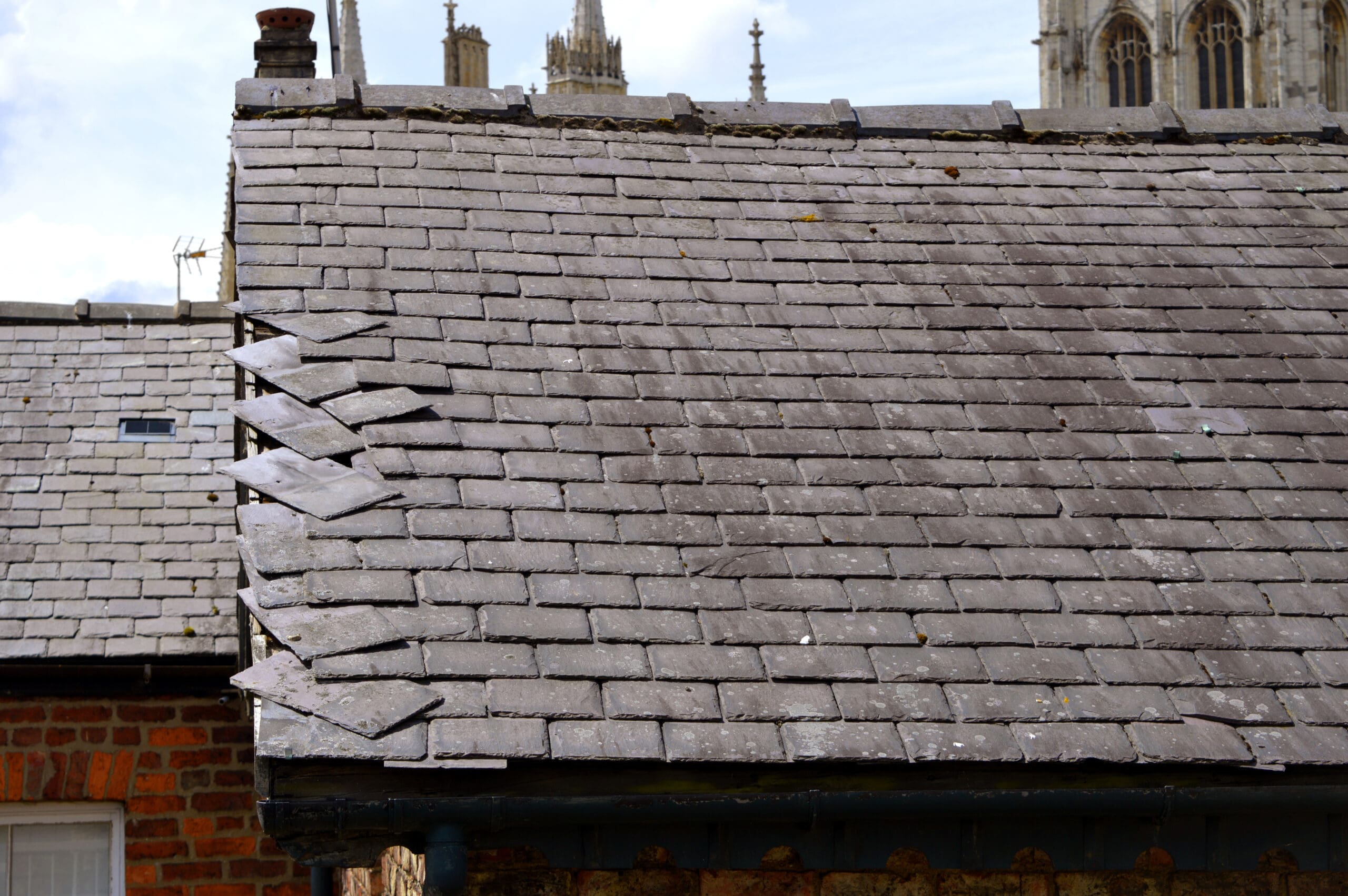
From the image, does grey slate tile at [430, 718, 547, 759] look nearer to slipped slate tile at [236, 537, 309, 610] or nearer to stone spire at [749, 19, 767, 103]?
slipped slate tile at [236, 537, 309, 610]

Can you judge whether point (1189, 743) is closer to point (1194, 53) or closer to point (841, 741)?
point (841, 741)

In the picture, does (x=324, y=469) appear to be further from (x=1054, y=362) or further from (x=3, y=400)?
(x=3, y=400)

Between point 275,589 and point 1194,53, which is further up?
point 1194,53

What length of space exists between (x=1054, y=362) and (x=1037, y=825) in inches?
87.1

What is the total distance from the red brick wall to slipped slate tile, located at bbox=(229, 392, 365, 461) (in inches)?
153

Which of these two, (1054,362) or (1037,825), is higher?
(1054,362)

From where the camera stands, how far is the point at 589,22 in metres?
83.2

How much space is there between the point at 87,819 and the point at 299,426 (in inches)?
188

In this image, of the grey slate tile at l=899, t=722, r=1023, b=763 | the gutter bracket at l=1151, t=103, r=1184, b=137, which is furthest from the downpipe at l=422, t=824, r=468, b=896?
the gutter bracket at l=1151, t=103, r=1184, b=137

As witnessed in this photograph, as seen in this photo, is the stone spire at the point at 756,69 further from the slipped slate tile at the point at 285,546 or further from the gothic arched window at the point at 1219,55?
the slipped slate tile at the point at 285,546

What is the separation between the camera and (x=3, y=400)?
393 inches

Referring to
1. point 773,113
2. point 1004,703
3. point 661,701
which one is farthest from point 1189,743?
point 773,113

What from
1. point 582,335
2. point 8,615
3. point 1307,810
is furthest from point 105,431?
point 1307,810

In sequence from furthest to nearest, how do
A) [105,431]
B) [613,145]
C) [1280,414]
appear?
[105,431] → [613,145] → [1280,414]
